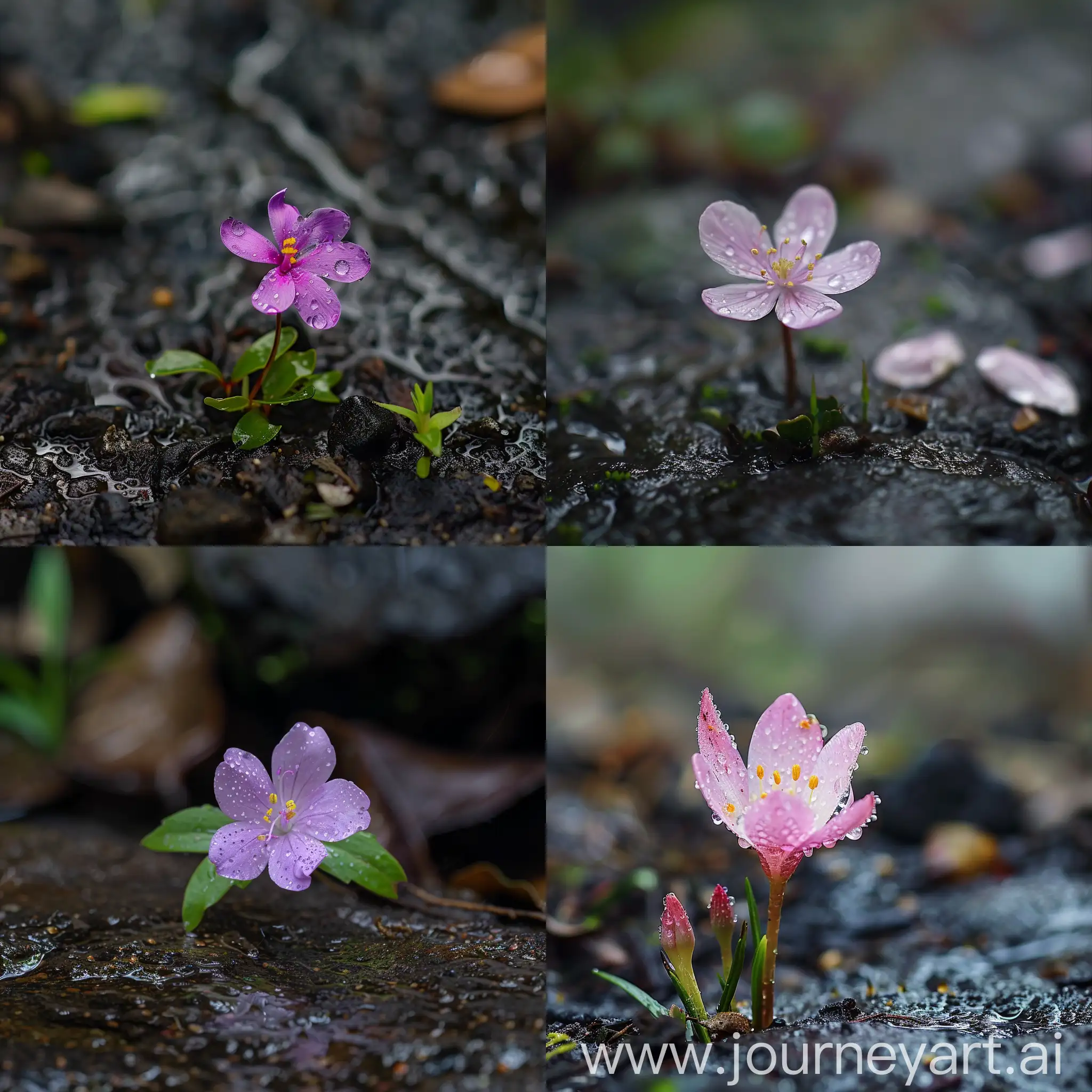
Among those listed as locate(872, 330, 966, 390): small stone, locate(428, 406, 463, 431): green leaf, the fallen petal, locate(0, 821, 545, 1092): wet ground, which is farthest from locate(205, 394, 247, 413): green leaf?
the fallen petal

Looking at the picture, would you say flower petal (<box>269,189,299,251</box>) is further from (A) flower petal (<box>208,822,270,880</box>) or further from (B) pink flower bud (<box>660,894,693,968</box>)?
(B) pink flower bud (<box>660,894,693,968</box>)

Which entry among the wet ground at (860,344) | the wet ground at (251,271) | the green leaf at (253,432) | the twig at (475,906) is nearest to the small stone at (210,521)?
the wet ground at (251,271)

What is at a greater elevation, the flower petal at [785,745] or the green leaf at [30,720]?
the flower petal at [785,745]

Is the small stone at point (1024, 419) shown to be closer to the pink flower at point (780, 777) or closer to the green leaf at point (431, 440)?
the pink flower at point (780, 777)

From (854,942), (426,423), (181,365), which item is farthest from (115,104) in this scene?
(854,942)

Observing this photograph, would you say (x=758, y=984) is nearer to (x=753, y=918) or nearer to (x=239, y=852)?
(x=753, y=918)

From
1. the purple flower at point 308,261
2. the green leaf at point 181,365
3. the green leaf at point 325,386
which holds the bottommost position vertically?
the green leaf at point 325,386

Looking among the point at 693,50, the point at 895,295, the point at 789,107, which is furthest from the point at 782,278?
the point at 693,50
